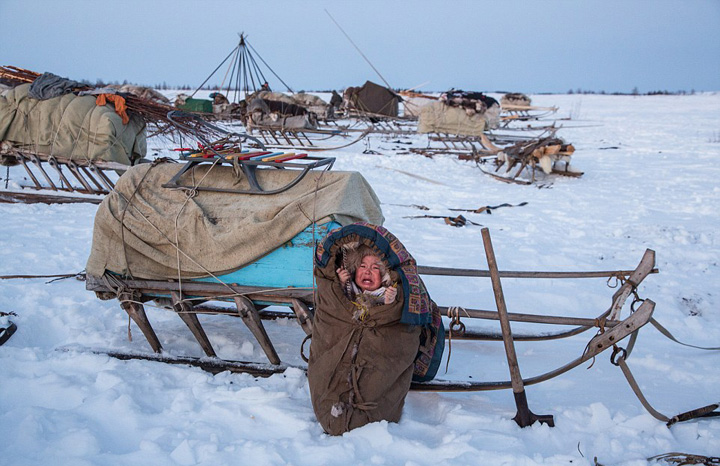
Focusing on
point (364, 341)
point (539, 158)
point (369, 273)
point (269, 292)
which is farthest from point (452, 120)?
point (364, 341)

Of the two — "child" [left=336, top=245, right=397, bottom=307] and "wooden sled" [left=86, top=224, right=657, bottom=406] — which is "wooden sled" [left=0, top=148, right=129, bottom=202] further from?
"child" [left=336, top=245, right=397, bottom=307]

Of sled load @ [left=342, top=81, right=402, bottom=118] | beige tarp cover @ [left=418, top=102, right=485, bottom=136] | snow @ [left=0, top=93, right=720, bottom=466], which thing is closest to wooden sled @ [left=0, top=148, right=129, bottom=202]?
snow @ [left=0, top=93, right=720, bottom=466]

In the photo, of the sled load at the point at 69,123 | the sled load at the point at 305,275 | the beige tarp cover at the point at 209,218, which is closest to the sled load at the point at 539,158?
the sled load at the point at 69,123

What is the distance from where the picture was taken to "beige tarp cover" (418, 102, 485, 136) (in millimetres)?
17755

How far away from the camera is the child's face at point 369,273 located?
2760mm

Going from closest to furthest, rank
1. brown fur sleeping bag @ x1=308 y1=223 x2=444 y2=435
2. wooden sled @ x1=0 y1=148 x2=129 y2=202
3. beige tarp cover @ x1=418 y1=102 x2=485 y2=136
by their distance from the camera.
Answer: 1. brown fur sleeping bag @ x1=308 y1=223 x2=444 y2=435
2. wooden sled @ x1=0 y1=148 x2=129 y2=202
3. beige tarp cover @ x1=418 y1=102 x2=485 y2=136

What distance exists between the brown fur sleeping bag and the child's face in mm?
50

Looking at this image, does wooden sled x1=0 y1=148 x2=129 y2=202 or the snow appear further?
wooden sled x1=0 y1=148 x2=129 y2=202

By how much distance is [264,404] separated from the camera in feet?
9.59

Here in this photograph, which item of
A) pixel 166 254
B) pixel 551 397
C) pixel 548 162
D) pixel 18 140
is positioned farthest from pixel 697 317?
pixel 18 140

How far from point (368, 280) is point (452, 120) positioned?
1582 centimetres

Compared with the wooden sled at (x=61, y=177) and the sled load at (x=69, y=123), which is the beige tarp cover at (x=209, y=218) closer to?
the sled load at (x=69, y=123)

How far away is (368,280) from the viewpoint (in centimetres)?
277

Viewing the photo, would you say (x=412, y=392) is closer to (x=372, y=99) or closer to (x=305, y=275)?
(x=305, y=275)
